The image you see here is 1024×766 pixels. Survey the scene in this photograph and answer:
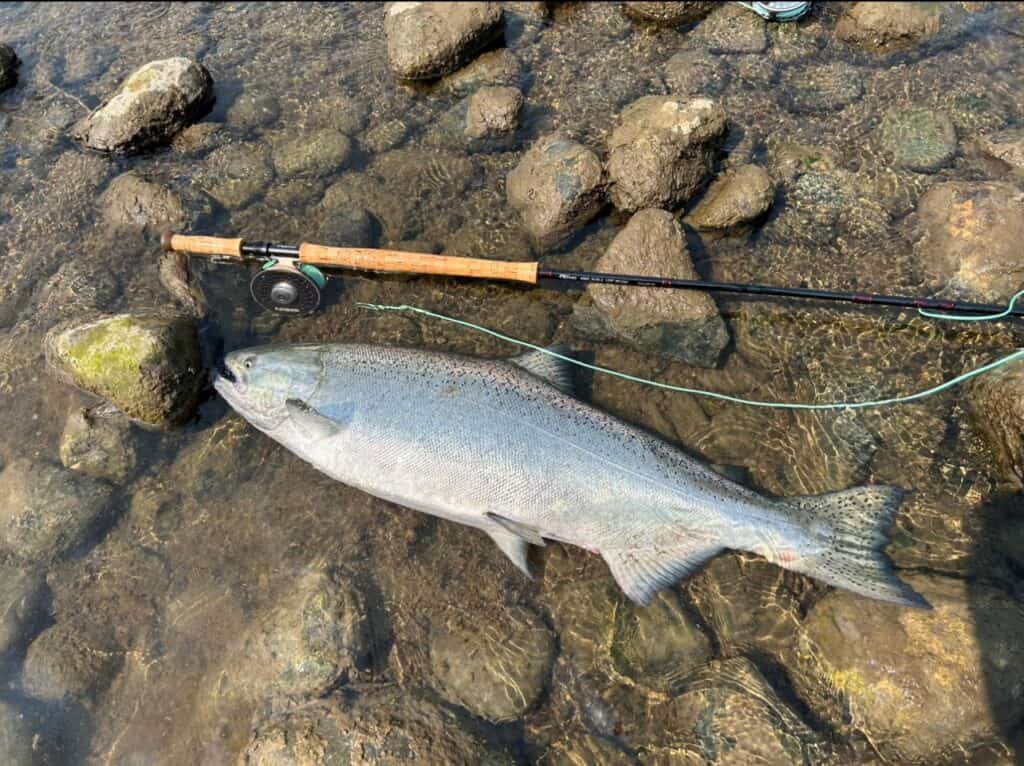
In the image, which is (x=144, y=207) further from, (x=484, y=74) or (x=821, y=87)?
(x=821, y=87)

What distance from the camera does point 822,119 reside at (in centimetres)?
608

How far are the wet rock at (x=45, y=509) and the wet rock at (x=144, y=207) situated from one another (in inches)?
89.2

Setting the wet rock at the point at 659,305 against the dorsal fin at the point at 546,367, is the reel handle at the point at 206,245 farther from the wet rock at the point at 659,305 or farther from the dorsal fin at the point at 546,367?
the wet rock at the point at 659,305

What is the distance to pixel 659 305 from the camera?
4754mm

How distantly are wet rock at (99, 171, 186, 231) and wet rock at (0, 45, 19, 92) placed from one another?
2935mm

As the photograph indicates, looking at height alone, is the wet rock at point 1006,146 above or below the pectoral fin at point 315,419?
below

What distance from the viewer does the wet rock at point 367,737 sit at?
11.1 feet

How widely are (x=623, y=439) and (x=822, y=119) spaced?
431 centimetres

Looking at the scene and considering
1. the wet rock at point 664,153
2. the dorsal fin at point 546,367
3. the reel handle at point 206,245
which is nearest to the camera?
the dorsal fin at point 546,367

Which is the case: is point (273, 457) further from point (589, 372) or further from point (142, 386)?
point (589, 372)

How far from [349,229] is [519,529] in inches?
124

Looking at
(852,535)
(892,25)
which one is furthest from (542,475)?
(892,25)

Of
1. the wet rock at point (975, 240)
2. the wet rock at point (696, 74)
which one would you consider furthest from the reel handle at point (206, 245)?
the wet rock at point (975, 240)

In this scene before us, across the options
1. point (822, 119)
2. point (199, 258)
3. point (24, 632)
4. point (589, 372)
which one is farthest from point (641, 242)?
point (24, 632)
